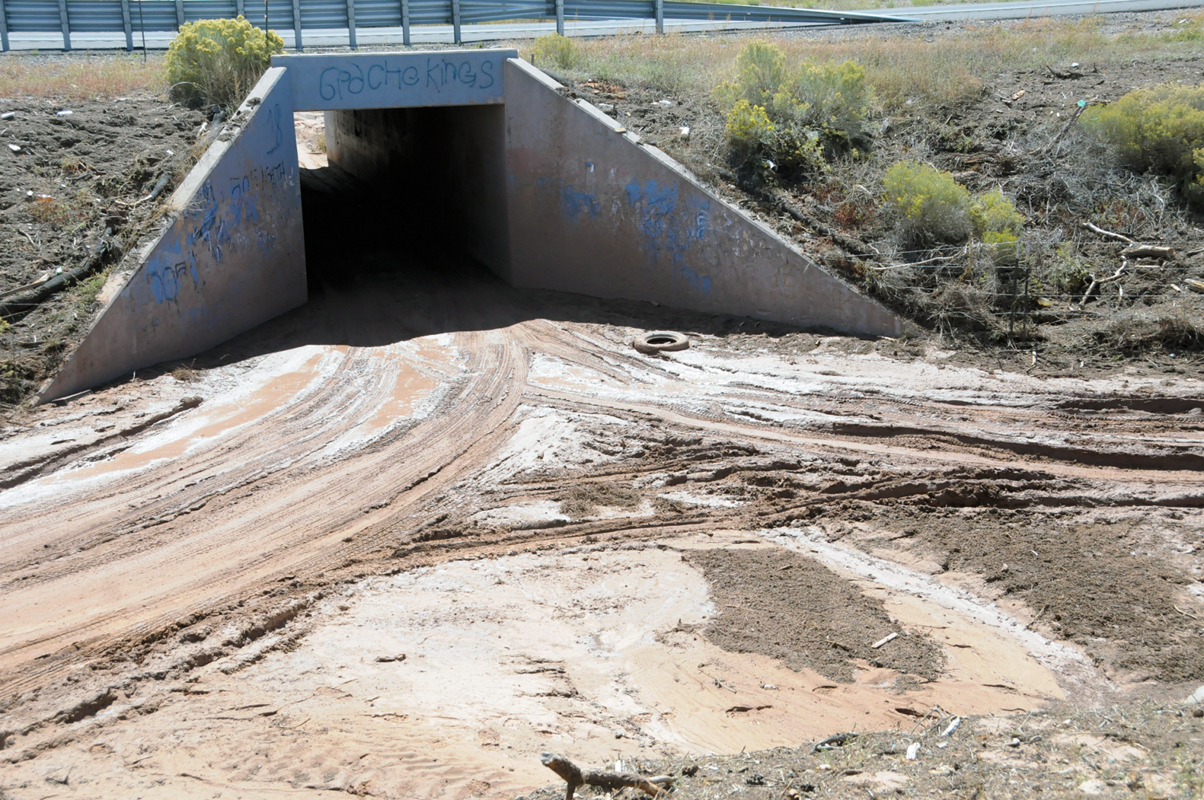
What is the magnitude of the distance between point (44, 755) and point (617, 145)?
11.7 m

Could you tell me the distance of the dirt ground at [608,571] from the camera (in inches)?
225

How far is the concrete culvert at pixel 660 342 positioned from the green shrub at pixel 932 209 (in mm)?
3670

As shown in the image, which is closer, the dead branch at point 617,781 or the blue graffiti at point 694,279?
the dead branch at point 617,781

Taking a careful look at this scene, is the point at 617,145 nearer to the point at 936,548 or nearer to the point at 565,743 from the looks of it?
the point at 936,548

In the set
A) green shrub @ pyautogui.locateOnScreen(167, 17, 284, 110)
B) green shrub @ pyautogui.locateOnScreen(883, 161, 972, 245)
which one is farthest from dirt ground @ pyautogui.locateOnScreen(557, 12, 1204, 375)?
green shrub @ pyautogui.locateOnScreen(167, 17, 284, 110)

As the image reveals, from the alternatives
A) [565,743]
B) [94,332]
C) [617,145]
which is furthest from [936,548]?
[94,332]

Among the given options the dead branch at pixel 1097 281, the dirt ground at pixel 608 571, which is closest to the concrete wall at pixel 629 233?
the dirt ground at pixel 608 571

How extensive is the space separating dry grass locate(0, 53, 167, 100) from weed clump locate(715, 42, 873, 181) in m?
9.91

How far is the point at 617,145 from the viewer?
49.4 ft

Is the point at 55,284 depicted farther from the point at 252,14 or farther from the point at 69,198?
the point at 252,14

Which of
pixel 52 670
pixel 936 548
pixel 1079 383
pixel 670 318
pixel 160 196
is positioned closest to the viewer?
pixel 52 670

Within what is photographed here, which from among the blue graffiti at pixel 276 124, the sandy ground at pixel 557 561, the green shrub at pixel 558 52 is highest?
the green shrub at pixel 558 52

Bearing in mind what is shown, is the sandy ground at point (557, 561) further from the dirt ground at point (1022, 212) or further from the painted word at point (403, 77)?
the painted word at point (403, 77)

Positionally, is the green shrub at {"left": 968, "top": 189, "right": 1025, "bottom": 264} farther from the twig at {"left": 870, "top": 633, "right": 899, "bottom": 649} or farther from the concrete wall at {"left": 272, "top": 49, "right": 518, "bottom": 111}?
the twig at {"left": 870, "top": 633, "right": 899, "bottom": 649}
